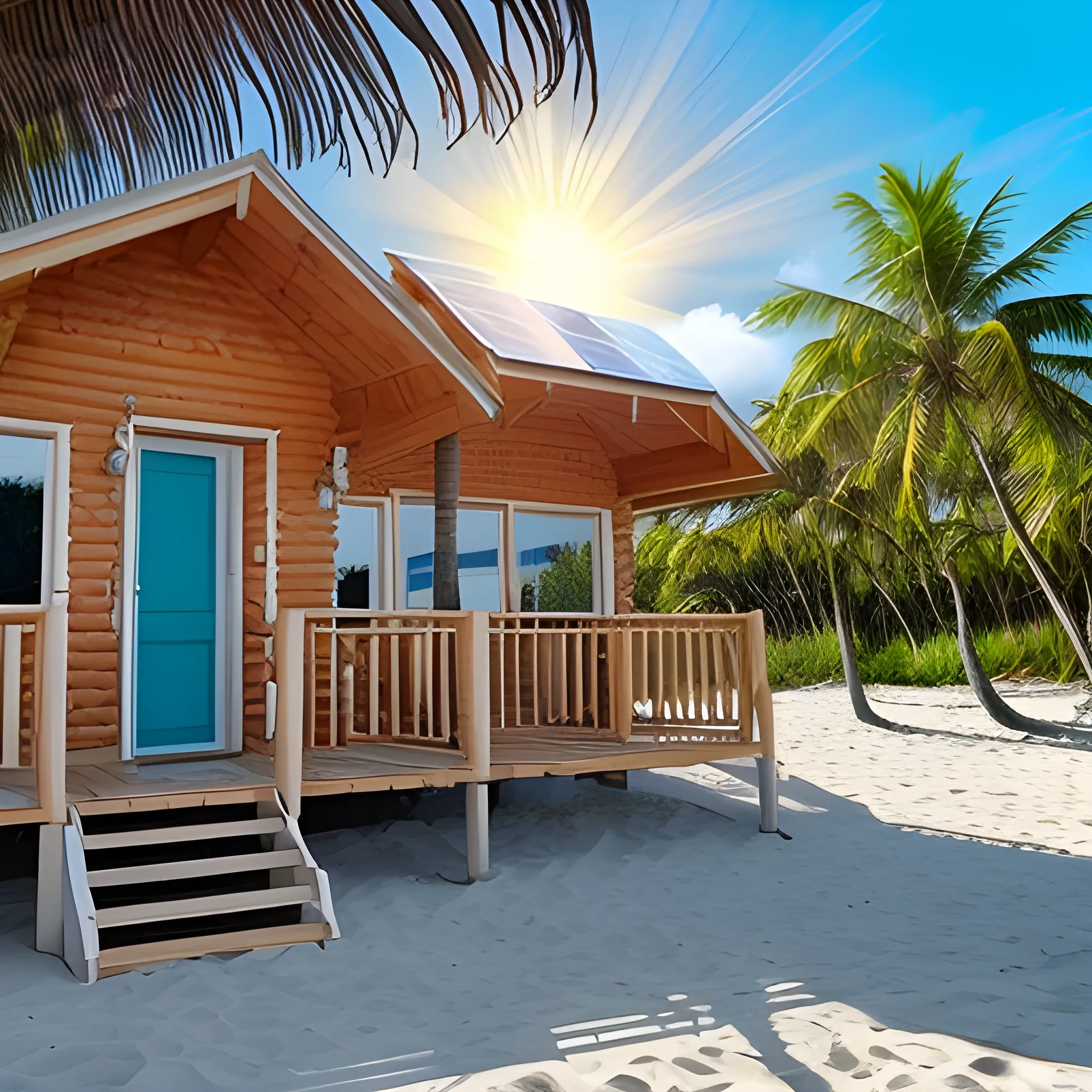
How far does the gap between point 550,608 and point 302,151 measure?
17.2ft

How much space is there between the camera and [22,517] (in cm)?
656

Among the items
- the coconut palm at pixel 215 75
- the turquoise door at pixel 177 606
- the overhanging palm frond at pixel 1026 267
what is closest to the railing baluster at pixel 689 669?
the turquoise door at pixel 177 606

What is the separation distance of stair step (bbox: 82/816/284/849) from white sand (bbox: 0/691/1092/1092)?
22.9 inches

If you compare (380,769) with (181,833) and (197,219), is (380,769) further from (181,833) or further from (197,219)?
(197,219)

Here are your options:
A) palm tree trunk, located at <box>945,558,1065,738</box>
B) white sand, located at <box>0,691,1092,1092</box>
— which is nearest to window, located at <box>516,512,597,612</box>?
white sand, located at <box>0,691,1092,1092</box>

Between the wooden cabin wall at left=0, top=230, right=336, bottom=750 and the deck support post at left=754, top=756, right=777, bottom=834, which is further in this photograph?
the deck support post at left=754, top=756, right=777, bottom=834

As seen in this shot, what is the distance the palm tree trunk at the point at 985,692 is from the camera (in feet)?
46.4

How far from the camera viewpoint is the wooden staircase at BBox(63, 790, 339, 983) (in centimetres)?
482

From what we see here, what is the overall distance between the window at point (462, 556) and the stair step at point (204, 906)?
418 centimetres

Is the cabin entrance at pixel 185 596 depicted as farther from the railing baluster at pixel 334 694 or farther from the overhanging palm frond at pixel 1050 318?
the overhanging palm frond at pixel 1050 318

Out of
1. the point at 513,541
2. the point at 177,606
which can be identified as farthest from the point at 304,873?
the point at 513,541

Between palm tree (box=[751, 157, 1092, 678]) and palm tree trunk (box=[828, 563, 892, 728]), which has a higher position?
palm tree (box=[751, 157, 1092, 678])

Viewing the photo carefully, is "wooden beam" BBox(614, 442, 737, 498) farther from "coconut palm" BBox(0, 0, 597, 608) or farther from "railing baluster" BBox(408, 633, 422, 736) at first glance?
"coconut palm" BBox(0, 0, 597, 608)

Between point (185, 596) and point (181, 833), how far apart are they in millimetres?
2185
